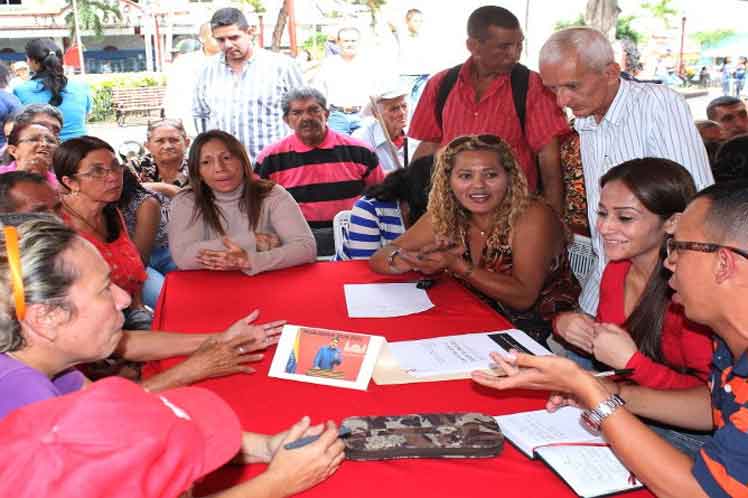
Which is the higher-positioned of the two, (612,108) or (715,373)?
(612,108)

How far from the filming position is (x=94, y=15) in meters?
28.3

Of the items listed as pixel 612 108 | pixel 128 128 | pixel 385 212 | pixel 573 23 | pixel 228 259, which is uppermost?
pixel 573 23

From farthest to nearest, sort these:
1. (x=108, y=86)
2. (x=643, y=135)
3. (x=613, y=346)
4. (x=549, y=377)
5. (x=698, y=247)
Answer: (x=108, y=86) → (x=643, y=135) → (x=613, y=346) → (x=549, y=377) → (x=698, y=247)

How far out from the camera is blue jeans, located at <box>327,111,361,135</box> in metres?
5.36

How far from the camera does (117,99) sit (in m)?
15.5

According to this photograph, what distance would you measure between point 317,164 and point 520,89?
4.65 ft

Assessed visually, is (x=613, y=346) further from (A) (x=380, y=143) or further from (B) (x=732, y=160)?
(A) (x=380, y=143)

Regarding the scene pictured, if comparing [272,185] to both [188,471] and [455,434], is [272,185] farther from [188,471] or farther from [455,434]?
[188,471]

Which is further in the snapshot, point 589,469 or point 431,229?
point 431,229

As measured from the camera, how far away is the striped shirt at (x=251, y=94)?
4656 millimetres

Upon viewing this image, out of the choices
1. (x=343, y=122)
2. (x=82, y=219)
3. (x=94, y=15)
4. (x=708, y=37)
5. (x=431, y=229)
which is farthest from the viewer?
(x=94, y=15)

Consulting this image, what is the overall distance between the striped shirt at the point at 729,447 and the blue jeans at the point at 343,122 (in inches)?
172


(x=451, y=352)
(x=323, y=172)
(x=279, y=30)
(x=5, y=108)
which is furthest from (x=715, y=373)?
(x=279, y=30)

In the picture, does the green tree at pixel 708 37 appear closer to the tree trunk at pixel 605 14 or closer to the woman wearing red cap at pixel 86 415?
the tree trunk at pixel 605 14
